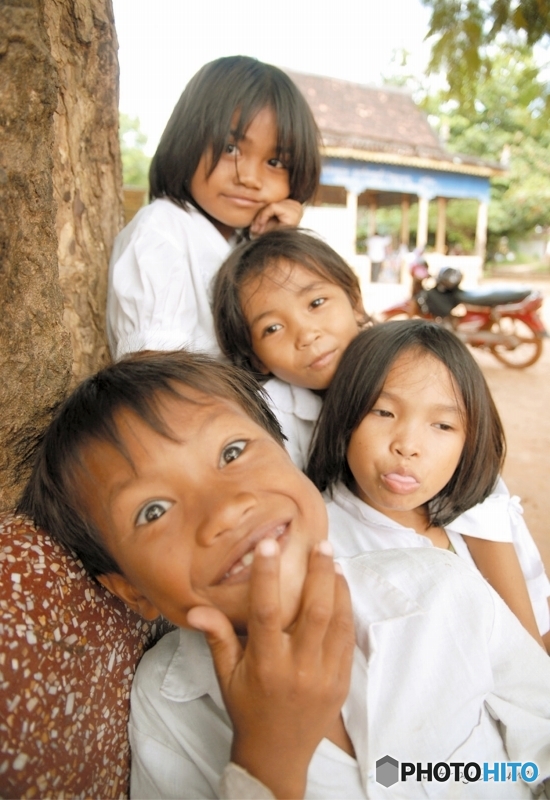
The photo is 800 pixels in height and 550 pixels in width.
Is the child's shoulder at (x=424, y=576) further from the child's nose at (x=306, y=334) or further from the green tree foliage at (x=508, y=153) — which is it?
the green tree foliage at (x=508, y=153)

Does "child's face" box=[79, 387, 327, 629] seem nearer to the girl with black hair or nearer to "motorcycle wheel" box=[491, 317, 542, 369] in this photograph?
the girl with black hair

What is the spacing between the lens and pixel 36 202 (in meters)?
1.02

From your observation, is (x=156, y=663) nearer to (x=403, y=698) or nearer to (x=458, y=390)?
(x=403, y=698)

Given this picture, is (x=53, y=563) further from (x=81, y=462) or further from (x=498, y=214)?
(x=498, y=214)

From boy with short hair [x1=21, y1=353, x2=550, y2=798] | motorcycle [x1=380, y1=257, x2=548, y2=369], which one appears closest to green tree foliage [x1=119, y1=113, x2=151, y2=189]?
motorcycle [x1=380, y1=257, x2=548, y2=369]

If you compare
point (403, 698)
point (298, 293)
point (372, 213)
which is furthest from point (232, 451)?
point (372, 213)

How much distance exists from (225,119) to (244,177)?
0.18 metres

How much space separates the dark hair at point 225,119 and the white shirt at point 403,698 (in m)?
1.37

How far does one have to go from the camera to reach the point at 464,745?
98 cm

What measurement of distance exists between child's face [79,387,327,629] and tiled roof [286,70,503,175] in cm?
1162

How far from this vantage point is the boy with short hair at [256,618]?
77 cm

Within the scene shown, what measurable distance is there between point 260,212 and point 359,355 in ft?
2.19

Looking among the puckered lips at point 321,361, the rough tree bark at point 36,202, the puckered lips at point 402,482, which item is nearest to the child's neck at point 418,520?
the puckered lips at point 402,482

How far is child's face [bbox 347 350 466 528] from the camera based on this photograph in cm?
138
